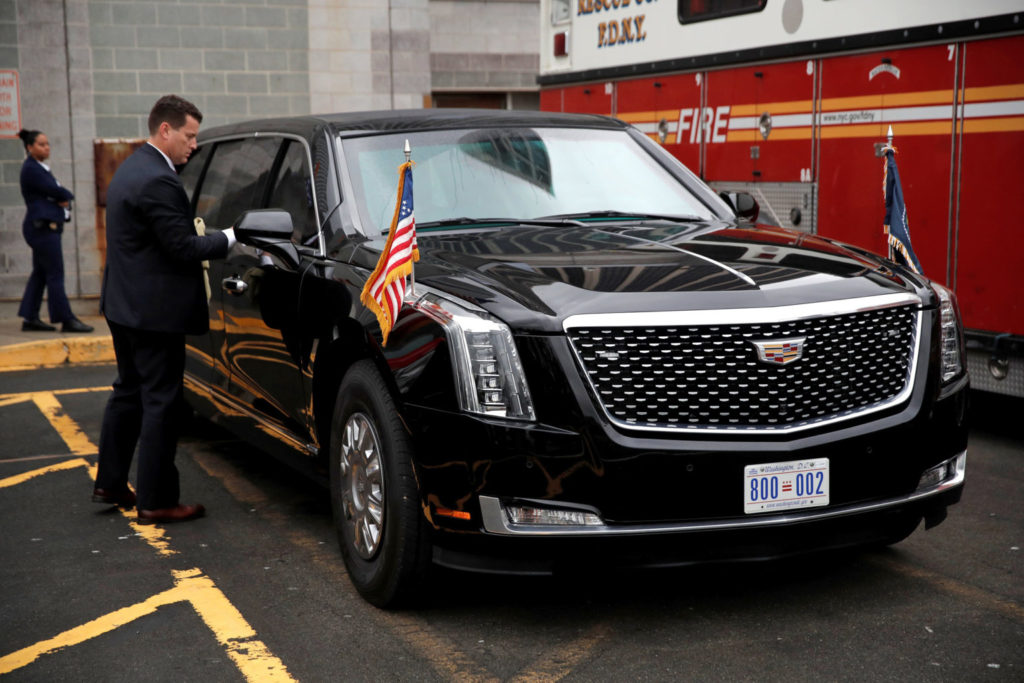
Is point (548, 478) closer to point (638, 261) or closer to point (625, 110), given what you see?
point (638, 261)

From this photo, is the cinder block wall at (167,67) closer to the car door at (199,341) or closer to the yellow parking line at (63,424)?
the yellow parking line at (63,424)

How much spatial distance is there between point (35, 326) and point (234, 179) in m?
6.63

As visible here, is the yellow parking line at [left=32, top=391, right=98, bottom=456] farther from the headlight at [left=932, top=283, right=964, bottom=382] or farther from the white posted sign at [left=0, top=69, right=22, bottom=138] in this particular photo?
the white posted sign at [left=0, top=69, right=22, bottom=138]

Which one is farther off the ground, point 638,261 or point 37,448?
point 638,261

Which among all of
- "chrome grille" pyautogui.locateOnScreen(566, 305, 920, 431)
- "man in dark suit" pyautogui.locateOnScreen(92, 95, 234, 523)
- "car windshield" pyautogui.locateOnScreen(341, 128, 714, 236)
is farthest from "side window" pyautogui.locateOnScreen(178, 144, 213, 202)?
"chrome grille" pyautogui.locateOnScreen(566, 305, 920, 431)

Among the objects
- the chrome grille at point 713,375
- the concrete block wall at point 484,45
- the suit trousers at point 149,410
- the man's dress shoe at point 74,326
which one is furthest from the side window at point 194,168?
the concrete block wall at point 484,45

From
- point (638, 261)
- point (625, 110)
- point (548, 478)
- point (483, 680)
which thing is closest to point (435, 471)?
point (548, 478)

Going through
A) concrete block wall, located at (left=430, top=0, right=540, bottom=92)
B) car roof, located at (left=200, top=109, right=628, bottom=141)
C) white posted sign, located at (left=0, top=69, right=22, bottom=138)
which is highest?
concrete block wall, located at (left=430, top=0, right=540, bottom=92)

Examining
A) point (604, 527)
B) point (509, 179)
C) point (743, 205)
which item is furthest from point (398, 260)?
point (743, 205)

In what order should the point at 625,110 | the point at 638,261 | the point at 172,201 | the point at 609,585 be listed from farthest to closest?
the point at 625,110
the point at 172,201
the point at 609,585
the point at 638,261

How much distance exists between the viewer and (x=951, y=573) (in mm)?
4883

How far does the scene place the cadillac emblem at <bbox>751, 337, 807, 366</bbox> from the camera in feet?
13.1

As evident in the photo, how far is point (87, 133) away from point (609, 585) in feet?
37.1

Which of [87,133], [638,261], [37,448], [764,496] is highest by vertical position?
[87,133]
